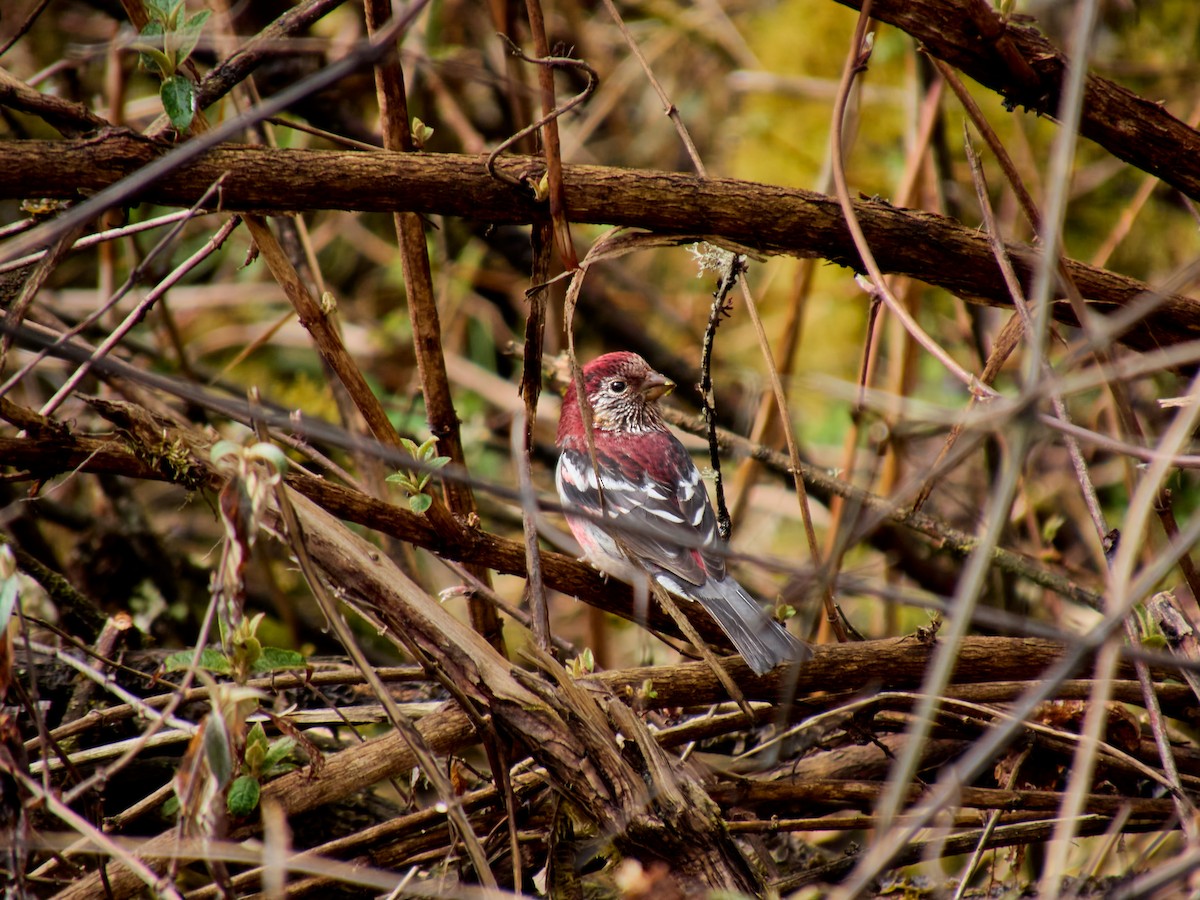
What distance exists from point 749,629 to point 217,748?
1.90 meters

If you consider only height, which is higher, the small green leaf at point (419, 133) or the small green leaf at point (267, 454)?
the small green leaf at point (419, 133)

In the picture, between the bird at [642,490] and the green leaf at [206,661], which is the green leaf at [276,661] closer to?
the green leaf at [206,661]

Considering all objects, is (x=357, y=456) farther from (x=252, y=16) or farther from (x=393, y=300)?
(x=393, y=300)

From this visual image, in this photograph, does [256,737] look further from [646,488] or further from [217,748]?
[646,488]

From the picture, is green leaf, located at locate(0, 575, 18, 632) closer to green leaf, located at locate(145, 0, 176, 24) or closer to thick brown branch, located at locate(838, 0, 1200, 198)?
green leaf, located at locate(145, 0, 176, 24)

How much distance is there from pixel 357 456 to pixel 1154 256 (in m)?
5.03

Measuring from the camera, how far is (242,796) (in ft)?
8.35

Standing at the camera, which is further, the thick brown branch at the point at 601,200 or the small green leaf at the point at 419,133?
the small green leaf at the point at 419,133

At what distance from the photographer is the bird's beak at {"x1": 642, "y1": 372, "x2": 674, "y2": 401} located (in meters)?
4.97

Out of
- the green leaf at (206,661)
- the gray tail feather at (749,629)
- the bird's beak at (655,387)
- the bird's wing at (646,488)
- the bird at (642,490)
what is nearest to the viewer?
the green leaf at (206,661)

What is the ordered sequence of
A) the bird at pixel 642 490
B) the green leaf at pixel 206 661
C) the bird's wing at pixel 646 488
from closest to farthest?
the green leaf at pixel 206 661 < the bird at pixel 642 490 < the bird's wing at pixel 646 488

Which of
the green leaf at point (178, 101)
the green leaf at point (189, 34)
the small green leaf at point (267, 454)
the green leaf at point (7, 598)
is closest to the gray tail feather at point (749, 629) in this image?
the small green leaf at point (267, 454)

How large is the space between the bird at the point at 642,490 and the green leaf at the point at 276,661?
1.17m

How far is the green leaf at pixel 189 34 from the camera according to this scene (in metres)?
2.57
